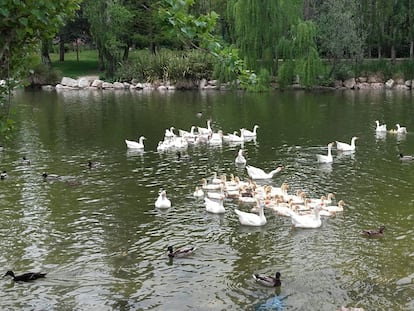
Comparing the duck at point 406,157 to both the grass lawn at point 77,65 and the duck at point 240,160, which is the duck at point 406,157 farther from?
the grass lawn at point 77,65

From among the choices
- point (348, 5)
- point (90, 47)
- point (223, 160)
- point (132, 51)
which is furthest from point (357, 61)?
point (90, 47)

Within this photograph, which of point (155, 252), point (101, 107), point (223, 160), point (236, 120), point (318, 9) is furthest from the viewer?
point (318, 9)

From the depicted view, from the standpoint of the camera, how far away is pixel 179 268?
12.4 metres

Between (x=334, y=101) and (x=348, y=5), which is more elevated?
(x=348, y=5)

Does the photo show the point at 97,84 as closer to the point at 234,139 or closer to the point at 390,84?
the point at 390,84

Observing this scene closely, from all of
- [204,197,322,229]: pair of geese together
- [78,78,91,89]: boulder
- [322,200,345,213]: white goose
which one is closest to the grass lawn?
[78,78,91,89]: boulder

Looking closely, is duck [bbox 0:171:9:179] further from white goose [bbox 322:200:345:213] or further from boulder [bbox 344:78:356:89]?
boulder [bbox 344:78:356:89]

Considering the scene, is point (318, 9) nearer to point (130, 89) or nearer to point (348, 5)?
point (348, 5)

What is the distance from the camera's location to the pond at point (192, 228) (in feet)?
36.7

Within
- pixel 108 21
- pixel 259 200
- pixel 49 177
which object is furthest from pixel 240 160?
pixel 108 21

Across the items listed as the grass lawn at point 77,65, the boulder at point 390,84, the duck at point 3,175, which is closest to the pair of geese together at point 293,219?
the duck at point 3,175

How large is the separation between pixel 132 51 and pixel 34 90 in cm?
2251

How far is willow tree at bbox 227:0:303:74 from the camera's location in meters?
50.7

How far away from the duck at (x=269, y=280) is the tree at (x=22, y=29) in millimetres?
6091
